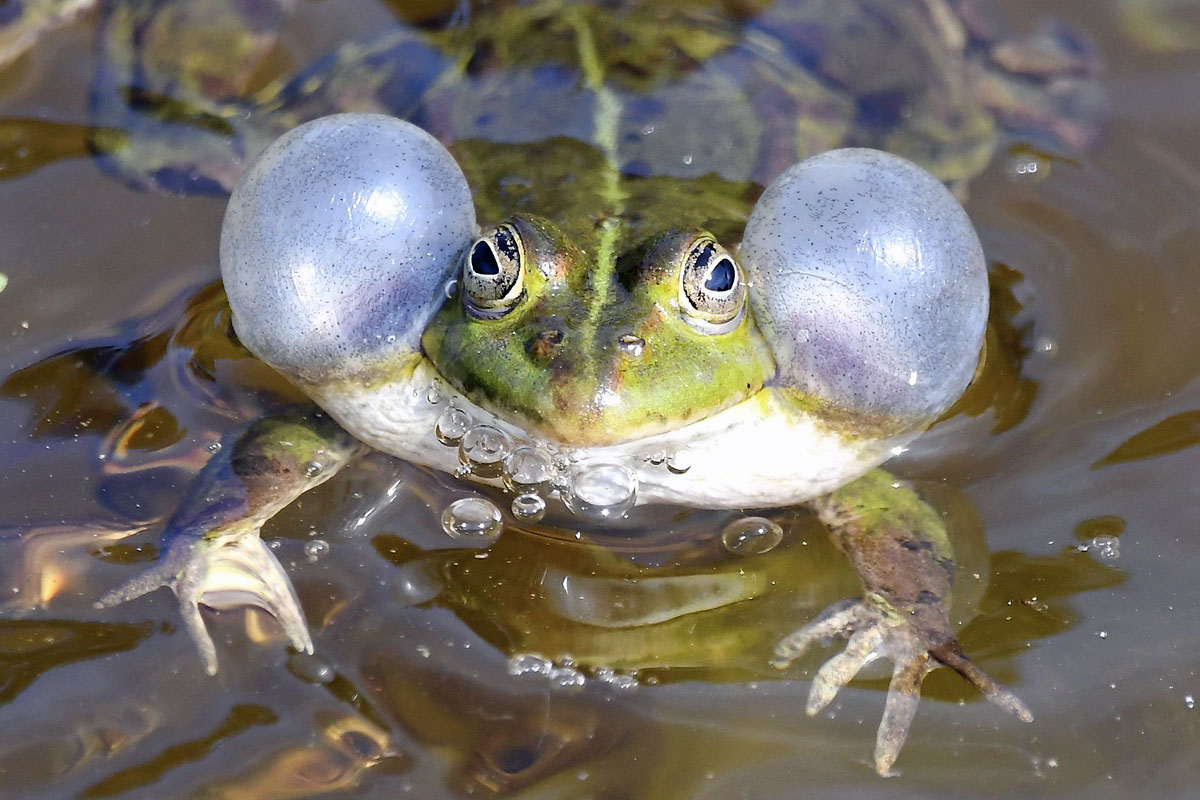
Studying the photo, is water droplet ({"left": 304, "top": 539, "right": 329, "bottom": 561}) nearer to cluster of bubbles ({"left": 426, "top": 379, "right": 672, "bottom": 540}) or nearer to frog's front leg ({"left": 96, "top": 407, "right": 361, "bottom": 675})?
frog's front leg ({"left": 96, "top": 407, "right": 361, "bottom": 675})

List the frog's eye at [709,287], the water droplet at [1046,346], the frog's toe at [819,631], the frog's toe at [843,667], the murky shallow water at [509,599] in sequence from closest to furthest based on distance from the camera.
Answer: the frog's eye at [709,287]
the murky shallow water at [509,599]
the frog's toe at [843,667]
the frog's toe at [819,631]
the water droplet at [1046,346]

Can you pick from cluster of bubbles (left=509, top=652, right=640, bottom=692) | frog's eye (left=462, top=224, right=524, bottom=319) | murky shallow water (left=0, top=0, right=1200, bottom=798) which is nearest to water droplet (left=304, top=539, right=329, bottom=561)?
murky shallow water (left=0, top=0, right=1200, bottom=798)

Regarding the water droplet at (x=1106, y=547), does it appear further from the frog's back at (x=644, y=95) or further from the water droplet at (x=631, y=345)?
the water droplet at (x=631, y=345)

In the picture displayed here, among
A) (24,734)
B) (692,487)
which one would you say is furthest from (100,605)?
(692,487)

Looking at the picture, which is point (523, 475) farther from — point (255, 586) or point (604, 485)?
point (255, 586)

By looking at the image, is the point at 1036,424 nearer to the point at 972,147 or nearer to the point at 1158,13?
the point at 972,147

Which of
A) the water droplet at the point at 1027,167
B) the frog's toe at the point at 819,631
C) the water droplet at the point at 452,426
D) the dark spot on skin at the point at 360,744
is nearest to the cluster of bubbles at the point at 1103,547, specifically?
the frog's toe at the point at 819,631
